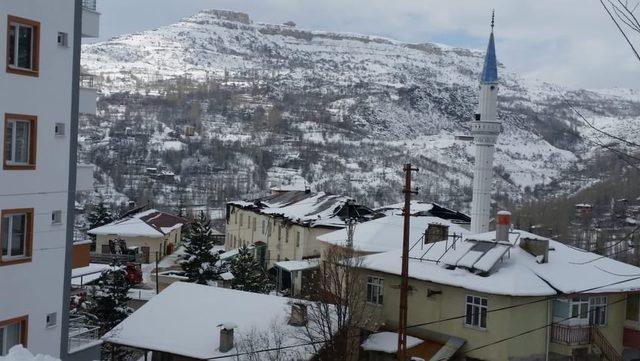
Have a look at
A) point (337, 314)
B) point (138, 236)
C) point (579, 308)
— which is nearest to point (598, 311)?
point (579, 308)

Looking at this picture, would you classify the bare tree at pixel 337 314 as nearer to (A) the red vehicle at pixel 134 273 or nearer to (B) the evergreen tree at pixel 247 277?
(B) the evergreen tree at pixel 247 277

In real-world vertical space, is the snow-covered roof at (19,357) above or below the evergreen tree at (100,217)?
above

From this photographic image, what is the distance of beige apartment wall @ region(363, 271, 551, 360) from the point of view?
1936 centimetres

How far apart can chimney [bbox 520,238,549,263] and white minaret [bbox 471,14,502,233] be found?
2326 centimetres

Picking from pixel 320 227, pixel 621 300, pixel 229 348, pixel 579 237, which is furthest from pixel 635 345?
pixel 579 237

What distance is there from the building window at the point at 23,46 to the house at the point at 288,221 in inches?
1098

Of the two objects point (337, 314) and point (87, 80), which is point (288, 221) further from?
point (87, 80)

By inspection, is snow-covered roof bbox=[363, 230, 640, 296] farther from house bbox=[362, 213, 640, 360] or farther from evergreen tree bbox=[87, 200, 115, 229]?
evergreen tree bbox=[87, 200, 115, 229]

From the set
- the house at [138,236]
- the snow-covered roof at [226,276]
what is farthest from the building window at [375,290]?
the house at [138,236]

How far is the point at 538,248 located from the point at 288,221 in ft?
78.3

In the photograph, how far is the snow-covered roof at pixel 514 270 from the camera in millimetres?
19594

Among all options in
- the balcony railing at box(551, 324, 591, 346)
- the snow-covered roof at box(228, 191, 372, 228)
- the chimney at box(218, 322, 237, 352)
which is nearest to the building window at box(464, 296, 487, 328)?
the balcony railing at box(551, 324, 591, 346)

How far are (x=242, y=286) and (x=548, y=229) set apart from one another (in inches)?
2113

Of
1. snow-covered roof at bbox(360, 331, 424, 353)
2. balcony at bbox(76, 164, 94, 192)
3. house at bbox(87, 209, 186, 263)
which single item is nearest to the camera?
balcony at bbox(76, 164, 94, 192)
